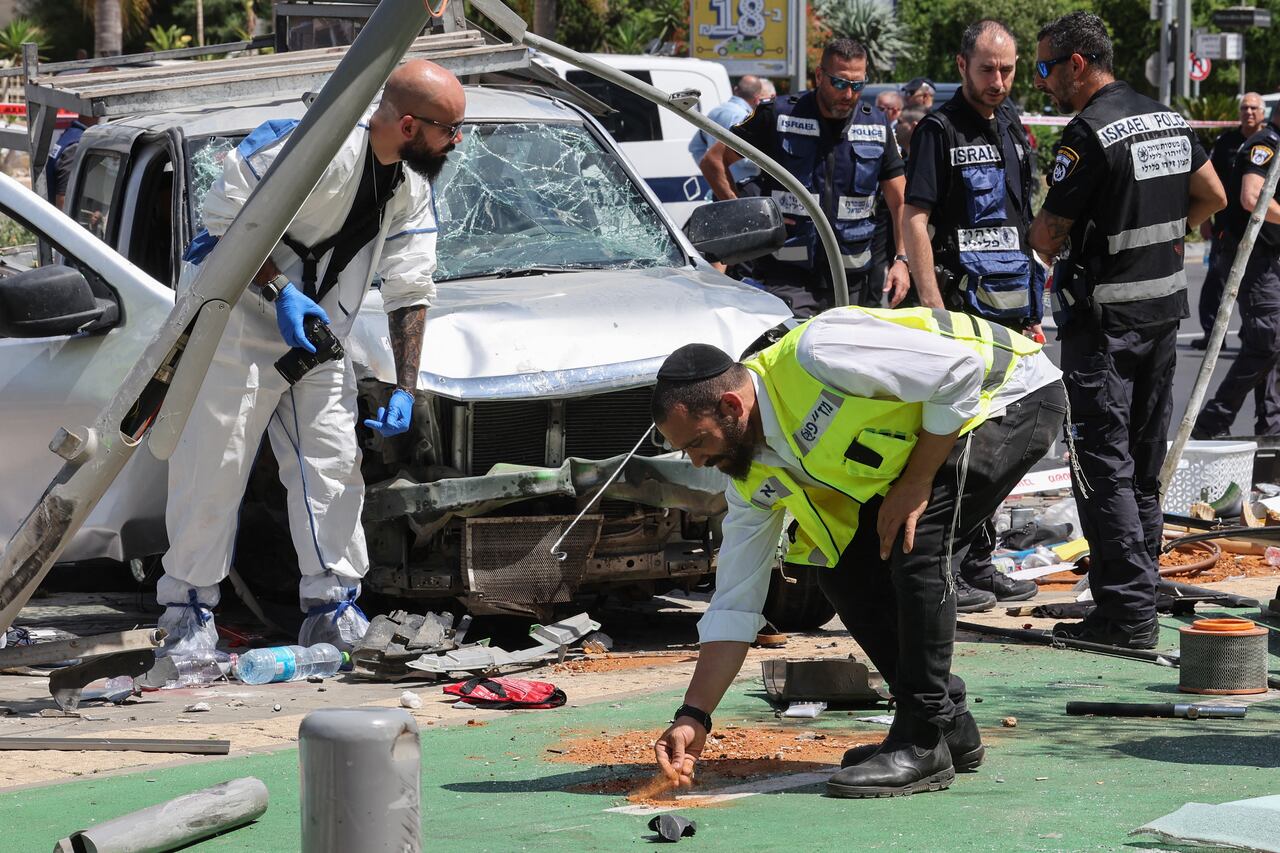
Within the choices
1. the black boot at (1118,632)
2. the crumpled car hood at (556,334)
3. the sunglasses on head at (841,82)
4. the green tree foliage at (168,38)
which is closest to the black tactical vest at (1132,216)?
the black boot at (1118,632)

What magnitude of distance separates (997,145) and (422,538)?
2.87 m

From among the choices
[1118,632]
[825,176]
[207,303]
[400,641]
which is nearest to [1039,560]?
[1118,632]

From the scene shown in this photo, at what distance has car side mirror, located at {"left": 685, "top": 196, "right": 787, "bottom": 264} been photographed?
25.0 feet

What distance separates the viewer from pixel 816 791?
4777mm

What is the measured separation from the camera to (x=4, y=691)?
6555 millimetres

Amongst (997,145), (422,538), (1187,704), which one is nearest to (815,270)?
(997,145)

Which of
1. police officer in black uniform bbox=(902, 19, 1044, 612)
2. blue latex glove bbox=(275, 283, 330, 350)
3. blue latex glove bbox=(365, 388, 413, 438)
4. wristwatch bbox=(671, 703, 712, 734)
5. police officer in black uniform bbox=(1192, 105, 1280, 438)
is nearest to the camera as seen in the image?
wristwatch bbox=(671, 703, 712, 734)

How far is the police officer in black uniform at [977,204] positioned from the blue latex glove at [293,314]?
2.49 m

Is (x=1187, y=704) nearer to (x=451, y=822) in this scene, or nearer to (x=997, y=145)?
(x=451, y=822)

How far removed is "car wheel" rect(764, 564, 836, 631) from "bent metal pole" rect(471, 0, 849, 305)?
150cm

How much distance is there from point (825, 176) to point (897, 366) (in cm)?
451

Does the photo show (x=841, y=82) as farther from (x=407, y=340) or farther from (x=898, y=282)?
(x=407, y=340)

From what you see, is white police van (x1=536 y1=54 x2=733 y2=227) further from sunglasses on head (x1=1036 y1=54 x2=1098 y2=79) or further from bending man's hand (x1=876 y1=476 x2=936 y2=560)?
bending man's hand (x1=876 y1=476 x2=936 y2=560)

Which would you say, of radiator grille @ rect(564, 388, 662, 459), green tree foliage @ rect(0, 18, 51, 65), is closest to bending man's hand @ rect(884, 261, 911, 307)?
radiator grille @ rect(564, 388, 662, 459)
